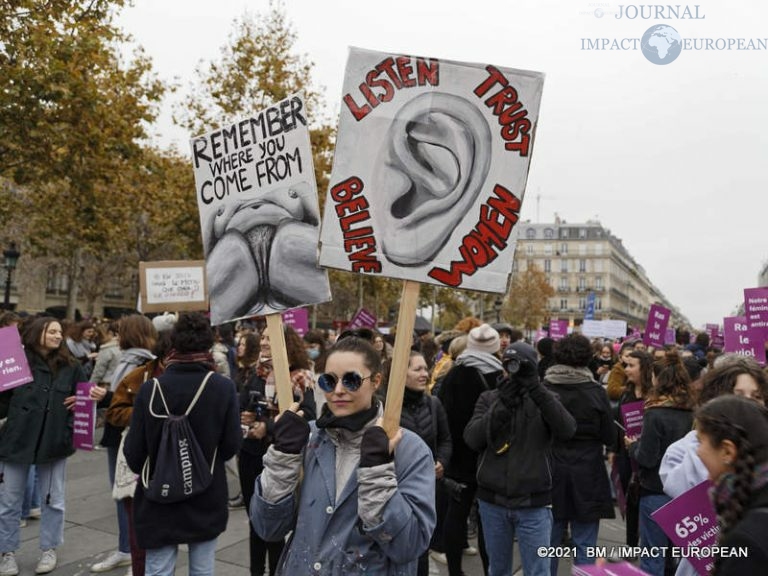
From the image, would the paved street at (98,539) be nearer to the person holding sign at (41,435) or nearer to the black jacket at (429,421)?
the person holding sign at (41,435)

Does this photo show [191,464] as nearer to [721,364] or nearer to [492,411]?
[492,411]

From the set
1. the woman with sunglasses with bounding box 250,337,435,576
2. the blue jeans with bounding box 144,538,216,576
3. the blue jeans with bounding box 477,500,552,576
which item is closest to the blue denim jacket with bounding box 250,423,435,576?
the woman with sunglasses with bounding box 250,337,435,576

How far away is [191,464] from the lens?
3.50 m

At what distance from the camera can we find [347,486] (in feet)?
7.90

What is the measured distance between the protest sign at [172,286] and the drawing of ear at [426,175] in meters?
8.02

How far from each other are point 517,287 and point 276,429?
7309cm

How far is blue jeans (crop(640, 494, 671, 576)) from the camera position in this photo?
4.32 metres

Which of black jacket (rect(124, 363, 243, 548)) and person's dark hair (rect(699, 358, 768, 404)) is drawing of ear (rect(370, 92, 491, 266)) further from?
person's dark hair (rect(699, 358, 768, 404))

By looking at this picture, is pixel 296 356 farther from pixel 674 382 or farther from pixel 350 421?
pixel 674 382

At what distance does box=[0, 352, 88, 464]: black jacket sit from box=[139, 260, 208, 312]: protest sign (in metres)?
5.26

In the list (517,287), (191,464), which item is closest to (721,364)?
(191,464)

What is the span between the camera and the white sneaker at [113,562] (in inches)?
198

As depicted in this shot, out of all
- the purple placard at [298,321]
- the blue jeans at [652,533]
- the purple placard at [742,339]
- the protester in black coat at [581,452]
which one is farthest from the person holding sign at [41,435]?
the purple placard at [742,339]

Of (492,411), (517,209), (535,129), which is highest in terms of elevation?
(535,129)
